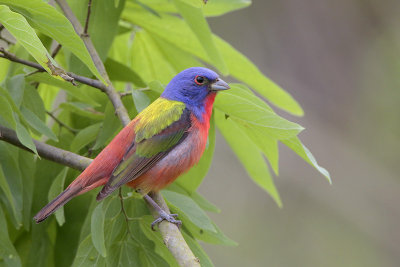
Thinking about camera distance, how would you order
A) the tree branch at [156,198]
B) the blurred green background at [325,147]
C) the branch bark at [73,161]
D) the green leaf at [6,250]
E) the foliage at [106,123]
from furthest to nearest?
the blurred green background at [325,147]
the green leaf at [6,250]
the foliage at [106,123]
the branch bark at [73,161]
the tree branch at [156,198]

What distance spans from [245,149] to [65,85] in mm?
891

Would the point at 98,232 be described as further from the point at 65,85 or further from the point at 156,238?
the point at 65,85

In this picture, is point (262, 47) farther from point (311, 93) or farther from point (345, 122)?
point (345, 122)

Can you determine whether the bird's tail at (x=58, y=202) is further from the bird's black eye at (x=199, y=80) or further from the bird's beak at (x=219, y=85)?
the bird's black eye at (x=199, y=80)

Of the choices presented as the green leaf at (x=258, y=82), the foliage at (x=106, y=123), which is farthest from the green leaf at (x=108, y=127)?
the green leaf at (x=258, y=82)

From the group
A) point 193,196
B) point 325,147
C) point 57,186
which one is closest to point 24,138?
point 57,186

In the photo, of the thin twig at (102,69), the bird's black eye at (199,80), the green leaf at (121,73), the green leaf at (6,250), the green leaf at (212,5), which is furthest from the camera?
the bird's black eye at (199,80)

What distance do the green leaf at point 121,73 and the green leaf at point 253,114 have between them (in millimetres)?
517

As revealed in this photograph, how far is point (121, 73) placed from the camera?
9.67 ft

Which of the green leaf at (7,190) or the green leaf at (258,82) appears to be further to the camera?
the green leaf at (258,82)

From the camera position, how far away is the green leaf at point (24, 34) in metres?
1.89

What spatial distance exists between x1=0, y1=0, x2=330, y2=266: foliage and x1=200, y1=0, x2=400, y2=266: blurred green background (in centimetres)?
569

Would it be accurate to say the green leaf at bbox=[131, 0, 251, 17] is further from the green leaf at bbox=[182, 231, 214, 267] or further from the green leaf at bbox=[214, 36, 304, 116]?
the green leaf at bbox=[182, 231, 214, 267]

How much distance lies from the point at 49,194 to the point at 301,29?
25.6 feet
